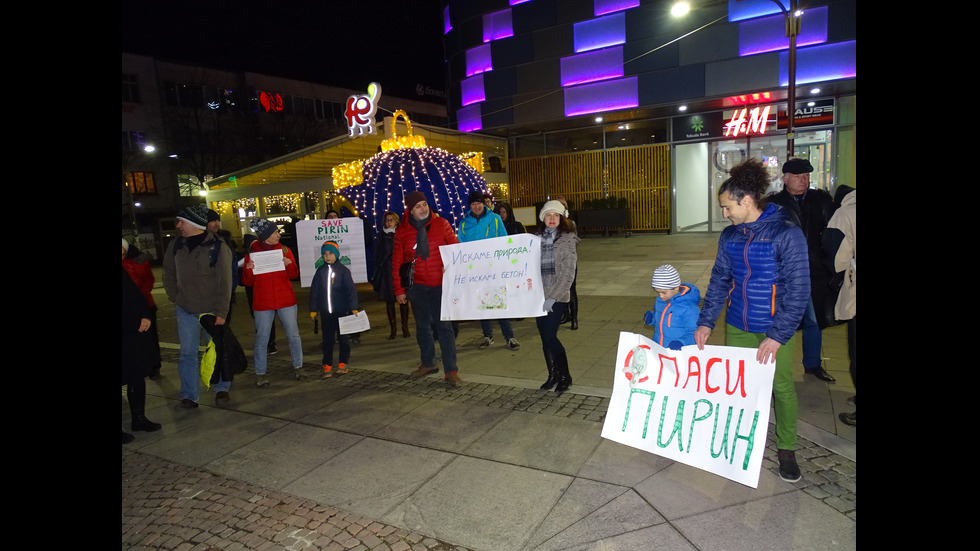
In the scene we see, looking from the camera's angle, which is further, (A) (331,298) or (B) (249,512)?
(A) (331,298)

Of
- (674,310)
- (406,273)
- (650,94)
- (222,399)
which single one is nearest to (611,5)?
(650,94)

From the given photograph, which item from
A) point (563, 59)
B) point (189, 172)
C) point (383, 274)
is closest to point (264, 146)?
point (189, 172)

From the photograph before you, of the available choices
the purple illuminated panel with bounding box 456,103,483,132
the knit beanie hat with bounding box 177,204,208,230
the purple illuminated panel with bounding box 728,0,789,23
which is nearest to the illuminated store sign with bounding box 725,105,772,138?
the purple illuminated panel with bounding box 728,0,789,23

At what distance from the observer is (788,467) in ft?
11.4

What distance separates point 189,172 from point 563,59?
1145 inches

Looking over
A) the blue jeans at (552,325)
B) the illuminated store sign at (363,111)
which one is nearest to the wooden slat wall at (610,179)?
the illuminated store sign at (363,111)

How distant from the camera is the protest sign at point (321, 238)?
894 cm

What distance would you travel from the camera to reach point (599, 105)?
A: 20.9 metres

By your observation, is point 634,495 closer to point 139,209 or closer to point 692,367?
point 692,367

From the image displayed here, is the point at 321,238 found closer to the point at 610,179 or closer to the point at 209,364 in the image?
the point at 209,364

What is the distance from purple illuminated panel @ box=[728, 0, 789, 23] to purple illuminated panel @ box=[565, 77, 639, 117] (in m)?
3.65

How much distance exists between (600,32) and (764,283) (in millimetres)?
19799

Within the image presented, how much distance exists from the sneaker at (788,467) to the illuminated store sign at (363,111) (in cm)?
1163

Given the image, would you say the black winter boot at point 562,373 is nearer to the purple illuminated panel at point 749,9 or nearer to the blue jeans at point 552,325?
the blue jeans at point 552,325
